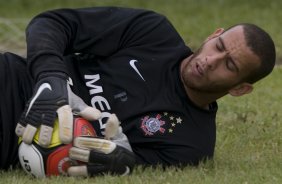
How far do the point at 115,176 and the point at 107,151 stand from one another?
138mm

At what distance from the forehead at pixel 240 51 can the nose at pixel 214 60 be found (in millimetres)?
44

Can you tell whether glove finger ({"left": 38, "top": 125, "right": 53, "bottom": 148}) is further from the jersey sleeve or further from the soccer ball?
the jersey sleeve

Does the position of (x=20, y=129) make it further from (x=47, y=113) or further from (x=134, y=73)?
(x=134, y=73)

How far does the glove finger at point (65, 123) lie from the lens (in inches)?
156

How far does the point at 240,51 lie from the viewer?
173 inches

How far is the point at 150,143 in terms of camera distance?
14.6ft

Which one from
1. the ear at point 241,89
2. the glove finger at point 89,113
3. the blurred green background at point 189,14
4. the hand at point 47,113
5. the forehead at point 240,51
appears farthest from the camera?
the blurred green background at point 189,14

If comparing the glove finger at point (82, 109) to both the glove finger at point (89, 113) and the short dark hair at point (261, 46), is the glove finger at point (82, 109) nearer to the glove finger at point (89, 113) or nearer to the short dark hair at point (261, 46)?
the glove finger at point (89, 113)

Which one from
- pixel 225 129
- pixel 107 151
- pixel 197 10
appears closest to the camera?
pixel 107 151

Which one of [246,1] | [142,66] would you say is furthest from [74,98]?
[246,1]

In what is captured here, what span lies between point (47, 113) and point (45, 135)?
11 cm

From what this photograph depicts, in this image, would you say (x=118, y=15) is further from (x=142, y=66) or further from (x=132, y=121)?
(x=132, y=121)

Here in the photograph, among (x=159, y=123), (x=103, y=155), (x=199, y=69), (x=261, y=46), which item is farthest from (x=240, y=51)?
(x=103, y=155)

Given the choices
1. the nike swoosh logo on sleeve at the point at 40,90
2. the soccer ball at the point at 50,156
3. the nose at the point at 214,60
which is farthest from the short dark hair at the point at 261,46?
the nike swoosh logo on sleeve at the point at 40,90
